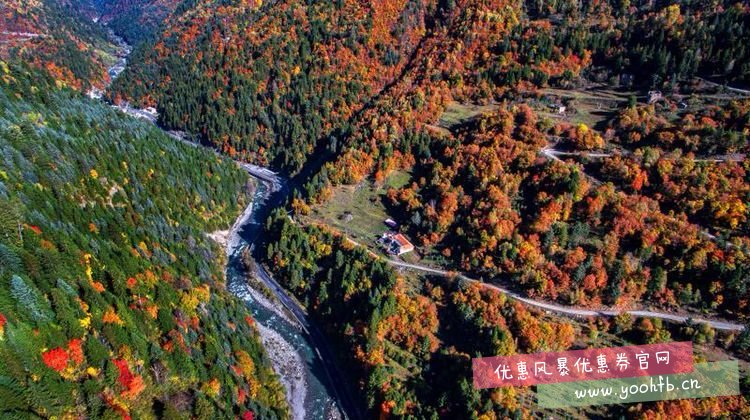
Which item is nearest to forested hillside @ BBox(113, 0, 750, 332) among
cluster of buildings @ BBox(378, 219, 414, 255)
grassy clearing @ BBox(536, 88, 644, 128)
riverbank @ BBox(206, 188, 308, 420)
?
grassy clearing @ BBox(536, 88, 644, 128)

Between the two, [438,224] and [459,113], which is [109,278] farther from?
[459,113]

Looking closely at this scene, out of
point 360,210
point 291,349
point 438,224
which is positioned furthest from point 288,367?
point 438,224

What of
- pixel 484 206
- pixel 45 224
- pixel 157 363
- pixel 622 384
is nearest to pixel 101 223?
pixel 45 224

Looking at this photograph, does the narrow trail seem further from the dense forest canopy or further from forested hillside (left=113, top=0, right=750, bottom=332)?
forested hillside (left=113, top=0, right=750, bottom=332)

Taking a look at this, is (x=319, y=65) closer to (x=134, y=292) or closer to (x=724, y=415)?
(x=134, y=292)

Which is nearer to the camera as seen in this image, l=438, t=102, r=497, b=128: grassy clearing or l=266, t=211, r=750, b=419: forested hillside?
l=266, t=211, r=750, b=419: forested hillside

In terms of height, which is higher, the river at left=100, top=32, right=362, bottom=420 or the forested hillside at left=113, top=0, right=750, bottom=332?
the forested hillside at left=113, top=0, right=750, bottom=332

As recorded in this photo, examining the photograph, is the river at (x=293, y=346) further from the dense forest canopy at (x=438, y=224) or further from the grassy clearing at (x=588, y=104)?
the grassy clearing at (x=588, y=104)
